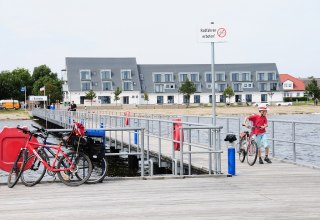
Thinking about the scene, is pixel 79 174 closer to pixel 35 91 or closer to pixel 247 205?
pixel 247 205

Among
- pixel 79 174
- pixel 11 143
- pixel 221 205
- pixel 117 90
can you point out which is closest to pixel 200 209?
pixel 221 205

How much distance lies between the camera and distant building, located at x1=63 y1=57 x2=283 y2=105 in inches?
4395

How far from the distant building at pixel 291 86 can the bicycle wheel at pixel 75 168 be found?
458 ft

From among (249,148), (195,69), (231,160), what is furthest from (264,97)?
(231,160)

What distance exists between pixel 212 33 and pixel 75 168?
15.5 feet

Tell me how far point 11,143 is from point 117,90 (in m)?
96.2

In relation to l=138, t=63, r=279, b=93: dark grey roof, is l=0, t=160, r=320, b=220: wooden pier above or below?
below

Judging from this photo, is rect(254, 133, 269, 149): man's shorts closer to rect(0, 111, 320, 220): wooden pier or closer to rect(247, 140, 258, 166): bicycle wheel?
rect(247, 140, 258, 166): bicycle wheel

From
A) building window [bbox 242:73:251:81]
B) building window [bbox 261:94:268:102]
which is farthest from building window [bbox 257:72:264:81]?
building window [bbox 261:94:268:102]

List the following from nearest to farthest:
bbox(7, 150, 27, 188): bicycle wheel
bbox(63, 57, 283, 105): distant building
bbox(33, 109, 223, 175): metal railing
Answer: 1. bbox(7, 150, 27, 188): bicycle wheel
2. bbox(33, 109, 223, 175): metal railing
3. bbox(63, 57, 283, 105): distant building

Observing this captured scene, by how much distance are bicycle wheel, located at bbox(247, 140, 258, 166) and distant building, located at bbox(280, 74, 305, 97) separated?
135m

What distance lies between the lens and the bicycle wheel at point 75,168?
404 inches

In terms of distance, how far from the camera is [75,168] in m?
10.2

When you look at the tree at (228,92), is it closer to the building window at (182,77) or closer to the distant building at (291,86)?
the building window at (182,77)
